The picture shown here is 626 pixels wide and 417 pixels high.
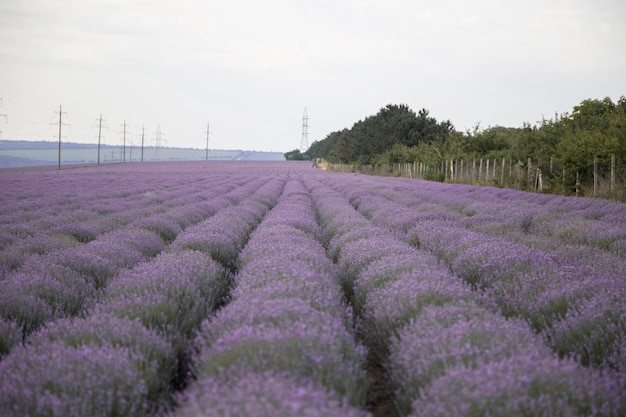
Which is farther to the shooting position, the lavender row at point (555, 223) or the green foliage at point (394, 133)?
the green foliage at point (394, 133)

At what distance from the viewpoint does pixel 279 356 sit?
273 centimetres

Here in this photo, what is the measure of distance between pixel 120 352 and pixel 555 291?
3024 mm

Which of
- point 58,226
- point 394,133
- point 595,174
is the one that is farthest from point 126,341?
point 394,133

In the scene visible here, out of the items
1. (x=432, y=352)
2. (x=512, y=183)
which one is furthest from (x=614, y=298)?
(x=512, y=183)

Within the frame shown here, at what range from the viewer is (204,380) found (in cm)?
246

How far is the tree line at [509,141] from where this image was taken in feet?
64.1

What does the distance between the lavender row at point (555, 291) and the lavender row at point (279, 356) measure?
44.5 inches

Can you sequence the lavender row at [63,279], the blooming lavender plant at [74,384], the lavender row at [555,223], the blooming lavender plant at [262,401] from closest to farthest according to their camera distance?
1. the blooming lavender plant at [262,401]
2. the blooming lavender plant at [74,384]
3. the lavender row at [63,279]
4. the lavender row at [555,223]

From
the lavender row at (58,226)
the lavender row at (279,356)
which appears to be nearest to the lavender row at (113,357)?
the lavender row at (279,356)

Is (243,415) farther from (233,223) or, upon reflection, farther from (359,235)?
(233,223)

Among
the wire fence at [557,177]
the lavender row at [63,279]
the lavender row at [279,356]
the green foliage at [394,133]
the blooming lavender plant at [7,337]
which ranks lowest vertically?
the blooming lavender plant at [7,337]

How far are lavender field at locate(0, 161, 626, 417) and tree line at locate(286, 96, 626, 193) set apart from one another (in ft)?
42.9

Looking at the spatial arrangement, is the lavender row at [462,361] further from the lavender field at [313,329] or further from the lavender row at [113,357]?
the lavender row at [113,357]

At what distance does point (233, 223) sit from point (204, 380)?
697 cm
